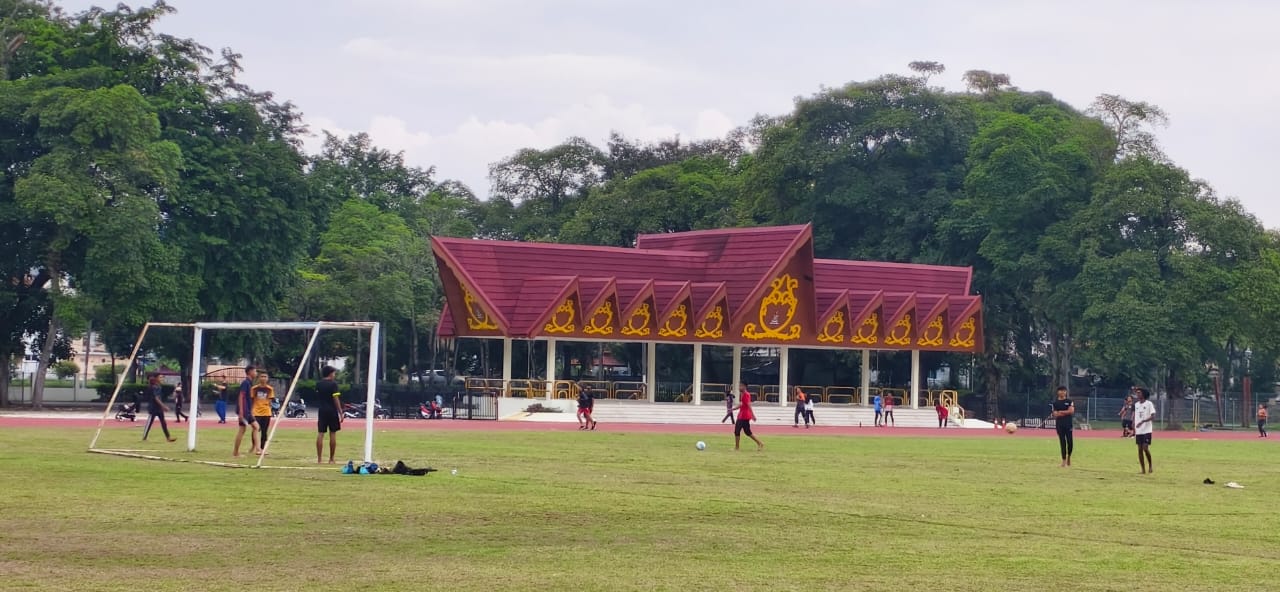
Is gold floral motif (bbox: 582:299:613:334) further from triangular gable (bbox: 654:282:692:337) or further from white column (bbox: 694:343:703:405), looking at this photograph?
white column (bbox: 694:343:703:405)

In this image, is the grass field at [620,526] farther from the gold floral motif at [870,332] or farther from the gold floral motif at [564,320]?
the gold floral motif at [870,332]

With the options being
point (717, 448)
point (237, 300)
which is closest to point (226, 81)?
point (237, 300)

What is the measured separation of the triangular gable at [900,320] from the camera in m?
69.8

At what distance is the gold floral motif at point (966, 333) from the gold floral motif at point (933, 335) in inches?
25.4

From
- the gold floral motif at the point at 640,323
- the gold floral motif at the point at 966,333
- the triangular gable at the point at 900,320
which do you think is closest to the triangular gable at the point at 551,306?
the gold floral motif at the point at 640,323

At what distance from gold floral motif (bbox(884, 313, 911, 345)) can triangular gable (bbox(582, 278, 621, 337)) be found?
1326cm

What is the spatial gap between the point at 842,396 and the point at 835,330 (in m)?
5.69

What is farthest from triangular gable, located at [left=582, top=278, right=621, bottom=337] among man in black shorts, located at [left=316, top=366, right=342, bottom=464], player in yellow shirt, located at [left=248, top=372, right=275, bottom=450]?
man in black shorts, located at [left=316, top=366, right=342, bottom=464]

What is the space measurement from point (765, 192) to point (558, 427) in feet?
115

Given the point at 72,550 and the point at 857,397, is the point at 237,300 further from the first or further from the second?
the point at 72,550

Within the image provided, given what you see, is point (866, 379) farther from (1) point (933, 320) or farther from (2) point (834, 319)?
(2) point (834, 319)

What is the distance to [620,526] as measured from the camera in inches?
699

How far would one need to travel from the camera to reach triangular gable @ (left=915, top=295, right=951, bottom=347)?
2773 inches

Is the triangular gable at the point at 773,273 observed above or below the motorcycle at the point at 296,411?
above
